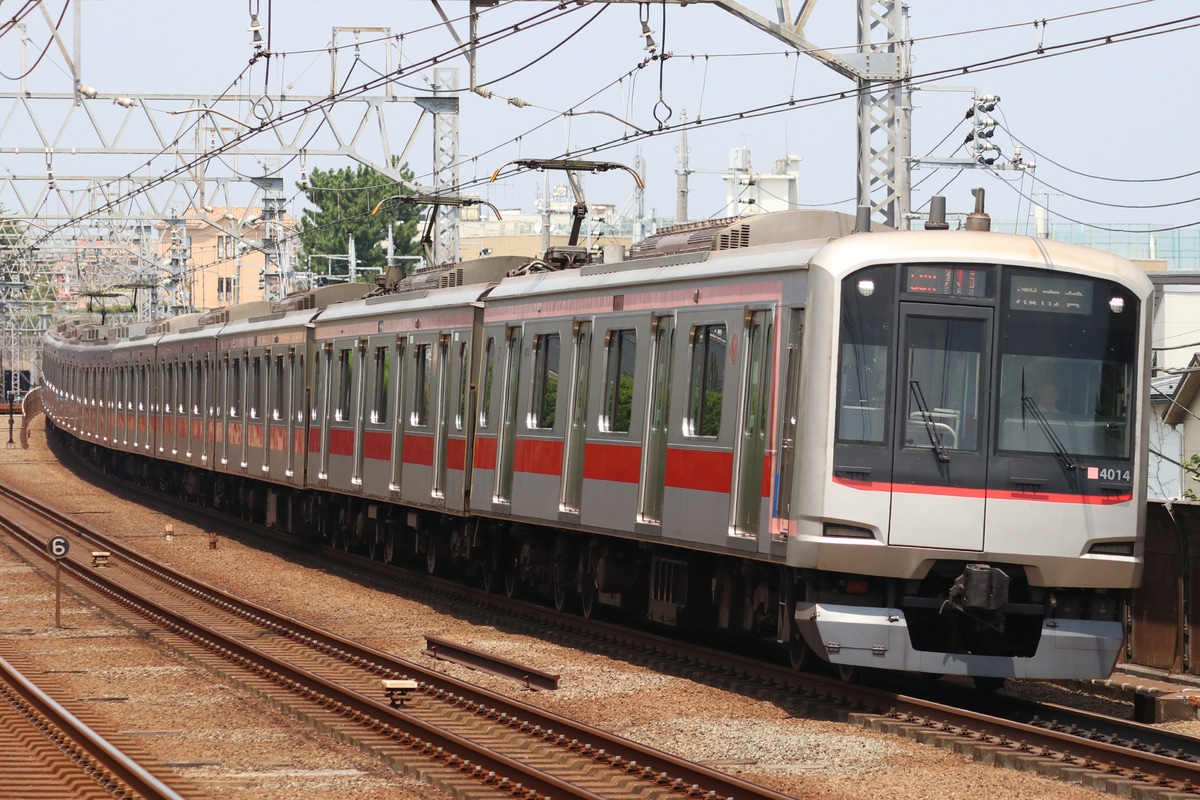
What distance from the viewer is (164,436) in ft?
114

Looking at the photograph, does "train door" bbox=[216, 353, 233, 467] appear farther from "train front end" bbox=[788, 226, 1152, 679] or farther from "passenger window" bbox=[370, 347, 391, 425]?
"train front end" bbox=[788, 226, 1152, 679]

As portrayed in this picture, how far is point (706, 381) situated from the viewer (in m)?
13.2

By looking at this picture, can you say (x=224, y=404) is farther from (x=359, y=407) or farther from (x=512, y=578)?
(x=512, y=578)

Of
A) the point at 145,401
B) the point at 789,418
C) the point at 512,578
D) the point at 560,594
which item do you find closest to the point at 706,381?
the point at 789,418

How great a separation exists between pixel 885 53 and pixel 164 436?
72.9ft

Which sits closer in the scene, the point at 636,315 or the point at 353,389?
the point at 636,315

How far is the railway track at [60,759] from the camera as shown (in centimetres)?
941

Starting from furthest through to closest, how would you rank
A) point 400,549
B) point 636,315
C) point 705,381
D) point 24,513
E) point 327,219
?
point 327,219 → point 24,513 → point 400,549 → point 636,315 → point 705,381

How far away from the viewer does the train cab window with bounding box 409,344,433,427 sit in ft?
63.9

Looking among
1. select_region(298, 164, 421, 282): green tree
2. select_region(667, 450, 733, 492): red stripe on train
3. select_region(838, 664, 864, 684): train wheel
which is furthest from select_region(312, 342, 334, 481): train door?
select_region(298, 164, 421, 282): green tree

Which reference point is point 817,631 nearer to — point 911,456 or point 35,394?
point 911,456

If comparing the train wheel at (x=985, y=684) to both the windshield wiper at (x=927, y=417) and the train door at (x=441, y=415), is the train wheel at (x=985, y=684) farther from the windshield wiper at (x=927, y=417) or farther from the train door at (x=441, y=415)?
the train door at (x=441, y=415)

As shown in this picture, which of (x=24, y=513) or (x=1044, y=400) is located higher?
(x=1044, y=400)

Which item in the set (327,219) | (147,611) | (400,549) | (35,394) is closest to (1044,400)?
(147,611)
